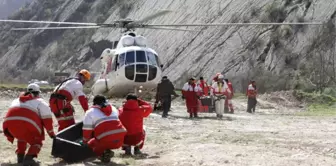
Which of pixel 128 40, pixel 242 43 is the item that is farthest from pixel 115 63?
pixel 242 43

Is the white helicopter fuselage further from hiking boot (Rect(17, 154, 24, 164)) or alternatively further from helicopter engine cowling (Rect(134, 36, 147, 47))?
hiking boot (Rect(17, 154, 24, 164))

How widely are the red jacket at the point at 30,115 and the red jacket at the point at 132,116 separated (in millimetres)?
1439

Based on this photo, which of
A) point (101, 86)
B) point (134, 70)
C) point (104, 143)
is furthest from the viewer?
point (101, 86)

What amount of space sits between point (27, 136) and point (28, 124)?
192 mm

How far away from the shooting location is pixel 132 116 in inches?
350

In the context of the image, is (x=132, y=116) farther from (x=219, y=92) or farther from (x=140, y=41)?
(x=140, y=41)

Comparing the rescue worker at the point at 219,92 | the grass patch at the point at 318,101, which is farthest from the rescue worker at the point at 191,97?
the grass patch at the point at 318,101

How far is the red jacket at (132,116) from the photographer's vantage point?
8.88 meters

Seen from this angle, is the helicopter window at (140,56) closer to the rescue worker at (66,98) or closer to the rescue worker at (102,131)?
the rescue worker at (66,98)

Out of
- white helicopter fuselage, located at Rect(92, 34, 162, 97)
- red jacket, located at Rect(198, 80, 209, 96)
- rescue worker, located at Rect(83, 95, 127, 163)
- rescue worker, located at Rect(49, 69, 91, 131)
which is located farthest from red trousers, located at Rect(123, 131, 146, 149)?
white helicopter fuselage, located at Rect(92, 34, 162, 97)

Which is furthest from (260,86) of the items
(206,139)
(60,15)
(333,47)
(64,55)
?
(60,15)

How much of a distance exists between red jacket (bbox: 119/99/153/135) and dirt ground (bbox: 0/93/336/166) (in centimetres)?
49

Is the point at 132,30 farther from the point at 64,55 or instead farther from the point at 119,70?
the point at 64,55

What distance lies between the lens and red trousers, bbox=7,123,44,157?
7703mm
